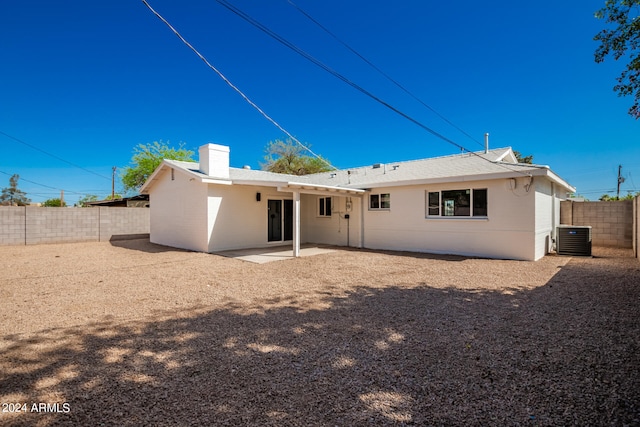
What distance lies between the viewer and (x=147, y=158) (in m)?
31.4

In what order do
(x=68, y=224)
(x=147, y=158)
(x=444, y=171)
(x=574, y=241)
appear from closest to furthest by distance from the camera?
(x=574, y=241) → (x=444, y=171) → (x=68, y=224) → (x=147, y=158)

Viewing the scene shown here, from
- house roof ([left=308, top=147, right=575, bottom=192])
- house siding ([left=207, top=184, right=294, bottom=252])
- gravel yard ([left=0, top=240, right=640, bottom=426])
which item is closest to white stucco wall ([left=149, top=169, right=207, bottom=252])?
house siding ([left=207, top=184, right=294, bottom=252])

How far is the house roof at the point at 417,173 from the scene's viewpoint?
30.7ft

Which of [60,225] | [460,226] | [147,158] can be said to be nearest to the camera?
[460,226]

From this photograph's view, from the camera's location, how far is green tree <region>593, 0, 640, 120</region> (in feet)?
16.6

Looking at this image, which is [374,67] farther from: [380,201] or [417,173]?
[380,201]

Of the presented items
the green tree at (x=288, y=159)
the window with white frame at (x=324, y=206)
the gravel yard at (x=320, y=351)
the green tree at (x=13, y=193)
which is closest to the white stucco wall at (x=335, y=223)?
the window with white frame at (x=324, y=206)

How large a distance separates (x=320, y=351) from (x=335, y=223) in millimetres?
10296

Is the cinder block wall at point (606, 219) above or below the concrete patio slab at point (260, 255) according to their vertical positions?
above

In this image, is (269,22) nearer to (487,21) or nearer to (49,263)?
(487,21)

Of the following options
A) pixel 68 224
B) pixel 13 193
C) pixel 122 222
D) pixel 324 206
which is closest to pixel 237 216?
pixel 324 206

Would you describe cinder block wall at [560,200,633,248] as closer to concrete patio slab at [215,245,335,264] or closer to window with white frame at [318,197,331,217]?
window with white frame at [318,197,331,217]

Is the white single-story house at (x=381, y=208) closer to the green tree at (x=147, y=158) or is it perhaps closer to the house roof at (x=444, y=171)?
the house roof at (x=444, y=171)

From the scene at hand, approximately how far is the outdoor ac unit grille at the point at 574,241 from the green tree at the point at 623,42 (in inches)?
234
